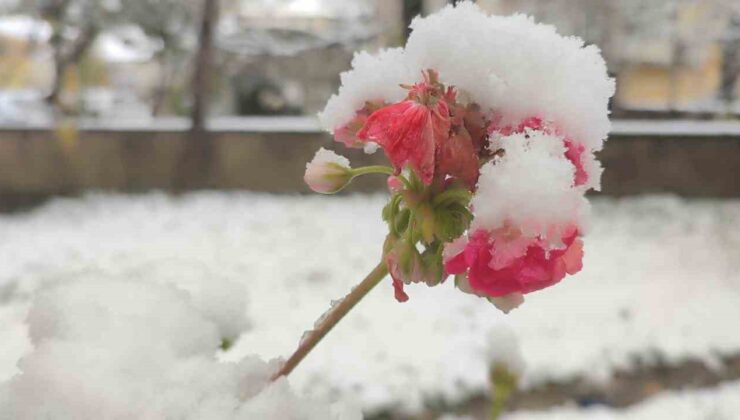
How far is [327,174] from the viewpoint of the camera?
212 millimetres

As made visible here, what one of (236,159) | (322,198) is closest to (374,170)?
(322,198)

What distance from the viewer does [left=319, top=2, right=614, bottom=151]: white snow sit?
18 centimetres

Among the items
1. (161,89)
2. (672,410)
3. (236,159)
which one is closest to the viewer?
(672,410)

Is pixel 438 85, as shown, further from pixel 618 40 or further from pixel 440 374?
pixel 618 40

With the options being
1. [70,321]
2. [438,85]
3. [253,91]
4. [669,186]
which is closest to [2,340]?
[70,321]

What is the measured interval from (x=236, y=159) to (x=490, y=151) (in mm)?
2558

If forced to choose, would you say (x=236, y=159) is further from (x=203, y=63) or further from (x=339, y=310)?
(x=339, y=310)

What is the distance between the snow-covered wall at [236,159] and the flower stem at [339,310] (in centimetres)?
233

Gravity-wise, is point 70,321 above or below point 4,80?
above

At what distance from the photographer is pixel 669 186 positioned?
264 centimetres

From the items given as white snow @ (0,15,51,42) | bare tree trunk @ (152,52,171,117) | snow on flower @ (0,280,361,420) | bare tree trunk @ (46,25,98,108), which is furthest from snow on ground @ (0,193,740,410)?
bare tree trunk @ (152,52,171,117)

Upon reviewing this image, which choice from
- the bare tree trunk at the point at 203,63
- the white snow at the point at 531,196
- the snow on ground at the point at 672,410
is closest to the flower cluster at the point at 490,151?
the white snow at the point at 531,196

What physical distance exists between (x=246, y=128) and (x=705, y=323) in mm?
1794

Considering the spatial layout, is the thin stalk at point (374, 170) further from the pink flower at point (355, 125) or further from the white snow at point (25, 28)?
the white snow at point (25, 28)
